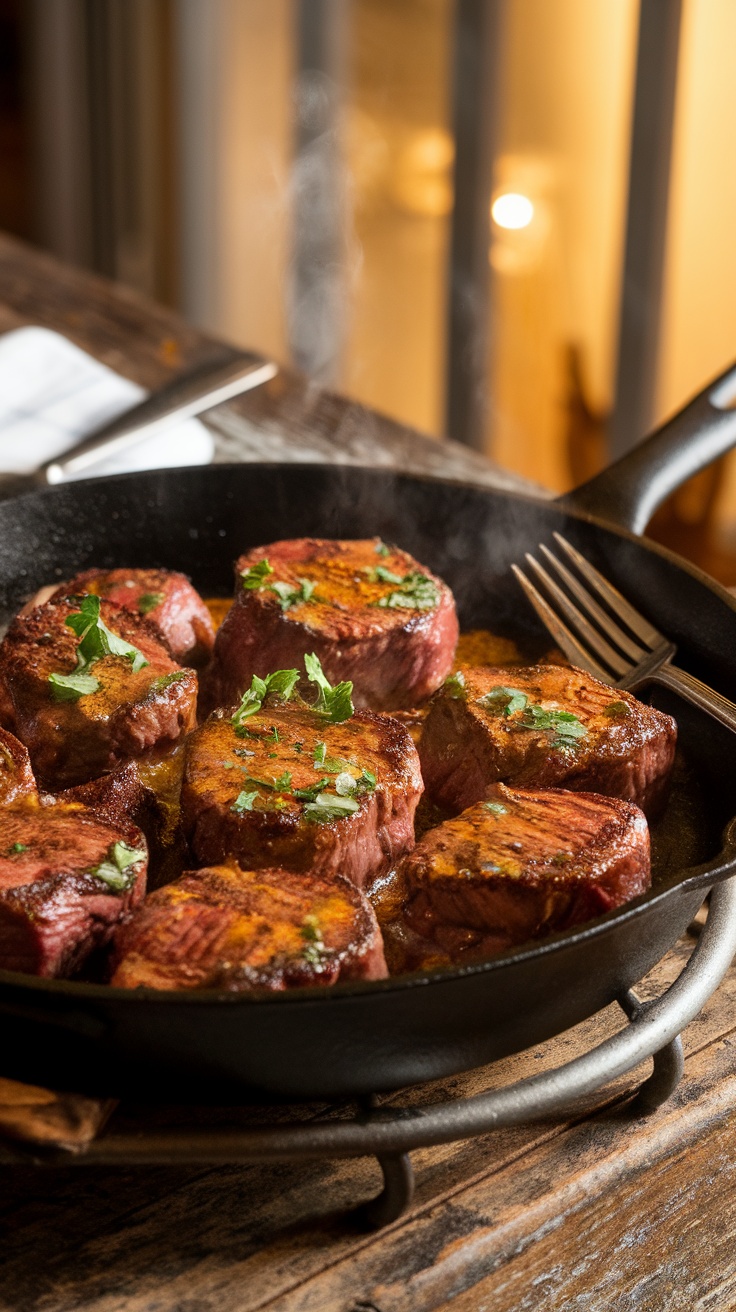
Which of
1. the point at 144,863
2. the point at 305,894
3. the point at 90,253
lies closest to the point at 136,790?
the point at 144,863

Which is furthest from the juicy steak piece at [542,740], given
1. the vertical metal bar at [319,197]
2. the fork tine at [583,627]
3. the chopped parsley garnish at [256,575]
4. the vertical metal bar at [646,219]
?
the vertical metal bar at [319,197]

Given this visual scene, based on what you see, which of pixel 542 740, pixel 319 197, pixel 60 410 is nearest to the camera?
pixel 542 740

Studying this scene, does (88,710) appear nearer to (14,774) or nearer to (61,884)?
(14,774)

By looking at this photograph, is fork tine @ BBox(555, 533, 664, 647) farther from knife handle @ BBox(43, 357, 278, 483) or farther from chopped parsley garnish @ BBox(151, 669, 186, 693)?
knife handle @ BBox(43, 357, 278, 483)

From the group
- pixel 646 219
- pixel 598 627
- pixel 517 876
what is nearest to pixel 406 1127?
pixel 517 876

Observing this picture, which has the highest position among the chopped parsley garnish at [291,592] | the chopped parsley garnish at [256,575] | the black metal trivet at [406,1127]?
the chopped parsley garnish at [256,575]

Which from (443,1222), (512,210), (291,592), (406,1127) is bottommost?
(443,1222)

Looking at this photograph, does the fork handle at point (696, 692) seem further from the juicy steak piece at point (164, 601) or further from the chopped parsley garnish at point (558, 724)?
the juicy steak piece at point (164, 601)

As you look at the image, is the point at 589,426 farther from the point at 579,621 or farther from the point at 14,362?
the point at 579,621
